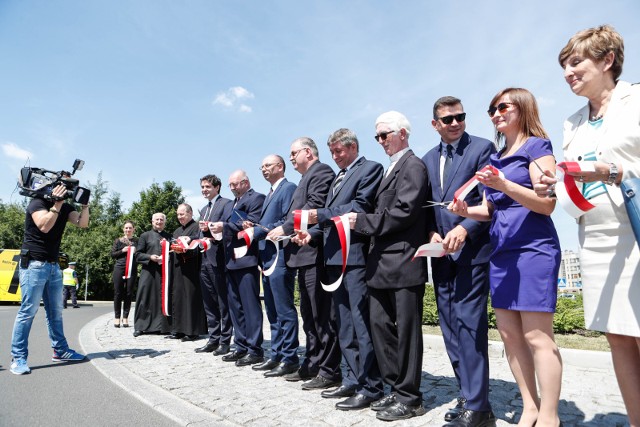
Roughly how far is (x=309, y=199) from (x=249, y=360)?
Answer: 2.45 m

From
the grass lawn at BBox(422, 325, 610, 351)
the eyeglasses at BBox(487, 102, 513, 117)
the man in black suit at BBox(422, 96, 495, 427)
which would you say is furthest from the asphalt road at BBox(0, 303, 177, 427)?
the grass lawn at BBox(422, 325, 610, 351)

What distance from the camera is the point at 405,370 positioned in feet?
11.4

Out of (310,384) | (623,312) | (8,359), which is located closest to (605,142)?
(623,312)

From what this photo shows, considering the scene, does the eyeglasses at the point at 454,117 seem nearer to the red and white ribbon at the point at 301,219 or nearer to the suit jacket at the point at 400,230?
the suit jacket at the point at 400,230

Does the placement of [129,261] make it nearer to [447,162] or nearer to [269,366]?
[269,366]

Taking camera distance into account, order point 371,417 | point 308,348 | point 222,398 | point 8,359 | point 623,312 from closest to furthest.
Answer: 1. point 623,312
2. point 371,417
3. point 222,398
4. point 308,348
5. point 8,359

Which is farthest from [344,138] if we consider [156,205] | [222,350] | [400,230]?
[156,205]

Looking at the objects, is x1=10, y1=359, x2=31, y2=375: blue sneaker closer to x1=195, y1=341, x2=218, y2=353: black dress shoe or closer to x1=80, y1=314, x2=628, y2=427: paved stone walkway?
x1=80, y1=314, x2=628, y2=427: paved stone walkway

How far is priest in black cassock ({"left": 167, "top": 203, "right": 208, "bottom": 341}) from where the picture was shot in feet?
27.0

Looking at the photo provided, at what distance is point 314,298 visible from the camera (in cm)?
460

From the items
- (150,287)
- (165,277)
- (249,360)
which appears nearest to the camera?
(249,360)

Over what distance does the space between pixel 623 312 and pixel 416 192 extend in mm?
1675

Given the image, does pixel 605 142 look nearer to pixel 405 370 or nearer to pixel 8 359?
pixel 405 370

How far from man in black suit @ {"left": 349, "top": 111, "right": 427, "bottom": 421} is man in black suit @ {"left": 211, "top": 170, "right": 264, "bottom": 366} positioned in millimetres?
2468
